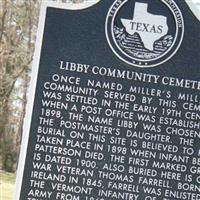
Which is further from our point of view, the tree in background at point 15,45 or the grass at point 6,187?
the tree in background at point 15,45

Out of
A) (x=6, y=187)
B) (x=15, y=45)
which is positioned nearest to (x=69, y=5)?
(x=6, y=187)

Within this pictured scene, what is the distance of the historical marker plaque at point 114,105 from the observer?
539cm

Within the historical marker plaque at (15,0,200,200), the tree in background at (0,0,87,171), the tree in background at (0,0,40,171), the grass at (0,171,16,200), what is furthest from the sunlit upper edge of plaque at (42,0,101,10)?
the tree in background at (0,0,40,171)

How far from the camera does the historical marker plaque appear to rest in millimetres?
5395

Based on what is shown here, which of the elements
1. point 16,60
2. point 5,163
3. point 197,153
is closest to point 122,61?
point 197,153

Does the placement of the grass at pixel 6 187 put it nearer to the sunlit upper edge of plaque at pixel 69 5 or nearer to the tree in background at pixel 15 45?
the tree in background at pixel 15 45

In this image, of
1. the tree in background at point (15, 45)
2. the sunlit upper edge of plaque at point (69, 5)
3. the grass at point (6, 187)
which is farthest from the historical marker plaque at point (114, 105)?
the tree in background at point (15, 45)

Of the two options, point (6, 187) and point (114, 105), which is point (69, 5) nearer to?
point (114, 105)

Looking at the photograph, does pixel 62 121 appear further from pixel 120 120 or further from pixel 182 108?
pixel 182 108

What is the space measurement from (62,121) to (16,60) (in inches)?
759

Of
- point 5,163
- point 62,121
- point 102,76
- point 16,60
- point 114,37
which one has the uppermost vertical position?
point 16,60

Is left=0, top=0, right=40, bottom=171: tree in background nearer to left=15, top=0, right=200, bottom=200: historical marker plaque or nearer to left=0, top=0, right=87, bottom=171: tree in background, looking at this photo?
left=0, top=0, right=87, bottom=171: tree in background

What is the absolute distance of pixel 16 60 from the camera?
961 inches

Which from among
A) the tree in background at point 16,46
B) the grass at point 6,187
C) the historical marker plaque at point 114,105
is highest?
the tree in background at point 16,46
